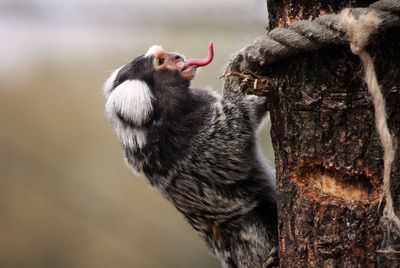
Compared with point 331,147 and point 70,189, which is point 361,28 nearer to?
point 331,147

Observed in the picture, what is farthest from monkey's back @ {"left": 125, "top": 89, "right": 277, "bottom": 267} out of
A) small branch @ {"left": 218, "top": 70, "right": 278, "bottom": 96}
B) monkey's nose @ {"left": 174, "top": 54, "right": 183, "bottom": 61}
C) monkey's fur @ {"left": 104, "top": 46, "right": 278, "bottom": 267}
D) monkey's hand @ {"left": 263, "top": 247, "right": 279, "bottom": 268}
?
small branch @ {"left": 218, "top": 70, "right": 278, "bottom": 96}

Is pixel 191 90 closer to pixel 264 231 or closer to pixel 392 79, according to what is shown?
pixel 264 231

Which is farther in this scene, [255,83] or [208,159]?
[208,159]

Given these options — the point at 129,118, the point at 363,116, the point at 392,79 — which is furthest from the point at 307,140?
the point at 129,118

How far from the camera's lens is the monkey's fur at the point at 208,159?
199 cm

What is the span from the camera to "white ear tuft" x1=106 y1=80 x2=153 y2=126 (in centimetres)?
216

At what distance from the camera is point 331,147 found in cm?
136

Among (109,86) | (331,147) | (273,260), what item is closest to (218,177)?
(273,260)

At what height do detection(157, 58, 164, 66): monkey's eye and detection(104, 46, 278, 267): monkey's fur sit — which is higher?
detection(157, 58, 164, 66): monkey's eye

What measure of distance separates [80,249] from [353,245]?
419 cm

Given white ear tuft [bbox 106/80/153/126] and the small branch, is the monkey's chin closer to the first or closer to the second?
white ear tuft [bbox 106/80/153/126]

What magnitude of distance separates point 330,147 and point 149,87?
115 centimetres

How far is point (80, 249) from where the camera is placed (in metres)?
5.04

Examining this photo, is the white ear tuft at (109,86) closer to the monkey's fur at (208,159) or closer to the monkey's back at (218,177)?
the monkey's fur at (208,159)
